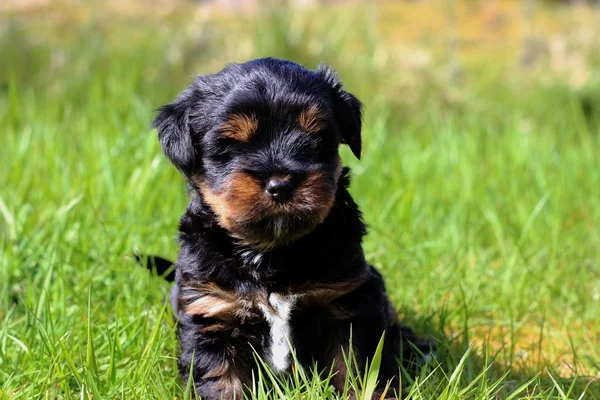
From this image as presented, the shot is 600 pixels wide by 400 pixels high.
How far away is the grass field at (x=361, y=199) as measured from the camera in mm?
3346

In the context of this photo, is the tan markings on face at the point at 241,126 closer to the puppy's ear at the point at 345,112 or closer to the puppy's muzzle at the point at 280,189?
the puppy's muzzle at the point at 280,189

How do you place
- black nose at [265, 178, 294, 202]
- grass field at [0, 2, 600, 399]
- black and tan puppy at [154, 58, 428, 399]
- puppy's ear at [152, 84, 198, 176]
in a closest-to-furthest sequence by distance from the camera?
black nose at [265, 178, 294, 202]
black and tan puppy at [154, 58, 428, 399]
puppy's ear at [152, 84, 198, 176]
grass field at [0, 2, 600, 399]

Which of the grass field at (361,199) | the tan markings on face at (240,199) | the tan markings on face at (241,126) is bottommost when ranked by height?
the grass field at (361,199)

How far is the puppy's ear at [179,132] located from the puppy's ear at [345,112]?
623 millimetres

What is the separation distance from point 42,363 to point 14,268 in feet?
3.78

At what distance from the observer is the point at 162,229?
471 cm

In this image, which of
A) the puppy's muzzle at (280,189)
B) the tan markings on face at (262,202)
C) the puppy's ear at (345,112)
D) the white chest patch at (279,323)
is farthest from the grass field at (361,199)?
the puppy's ear at (345,112)

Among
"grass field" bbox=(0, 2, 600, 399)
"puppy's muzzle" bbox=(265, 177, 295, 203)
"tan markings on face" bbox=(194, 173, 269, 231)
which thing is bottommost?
"grass field" bbox=(0, 2, 600, 399)

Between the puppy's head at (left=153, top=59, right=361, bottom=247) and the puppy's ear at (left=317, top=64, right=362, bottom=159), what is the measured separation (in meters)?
0.05

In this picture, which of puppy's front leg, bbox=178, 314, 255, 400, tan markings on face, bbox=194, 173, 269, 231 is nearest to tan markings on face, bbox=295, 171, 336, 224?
tan markings on face, bbox=194, 173, 269, 231

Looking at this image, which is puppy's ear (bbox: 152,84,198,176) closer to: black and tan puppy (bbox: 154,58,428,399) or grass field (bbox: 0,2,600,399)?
black and tan puppy (bbox: 154,58,428,399)

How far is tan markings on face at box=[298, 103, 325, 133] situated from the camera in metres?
2.99

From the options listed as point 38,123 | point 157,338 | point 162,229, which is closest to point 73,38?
point 38,123

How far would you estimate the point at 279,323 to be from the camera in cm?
303
